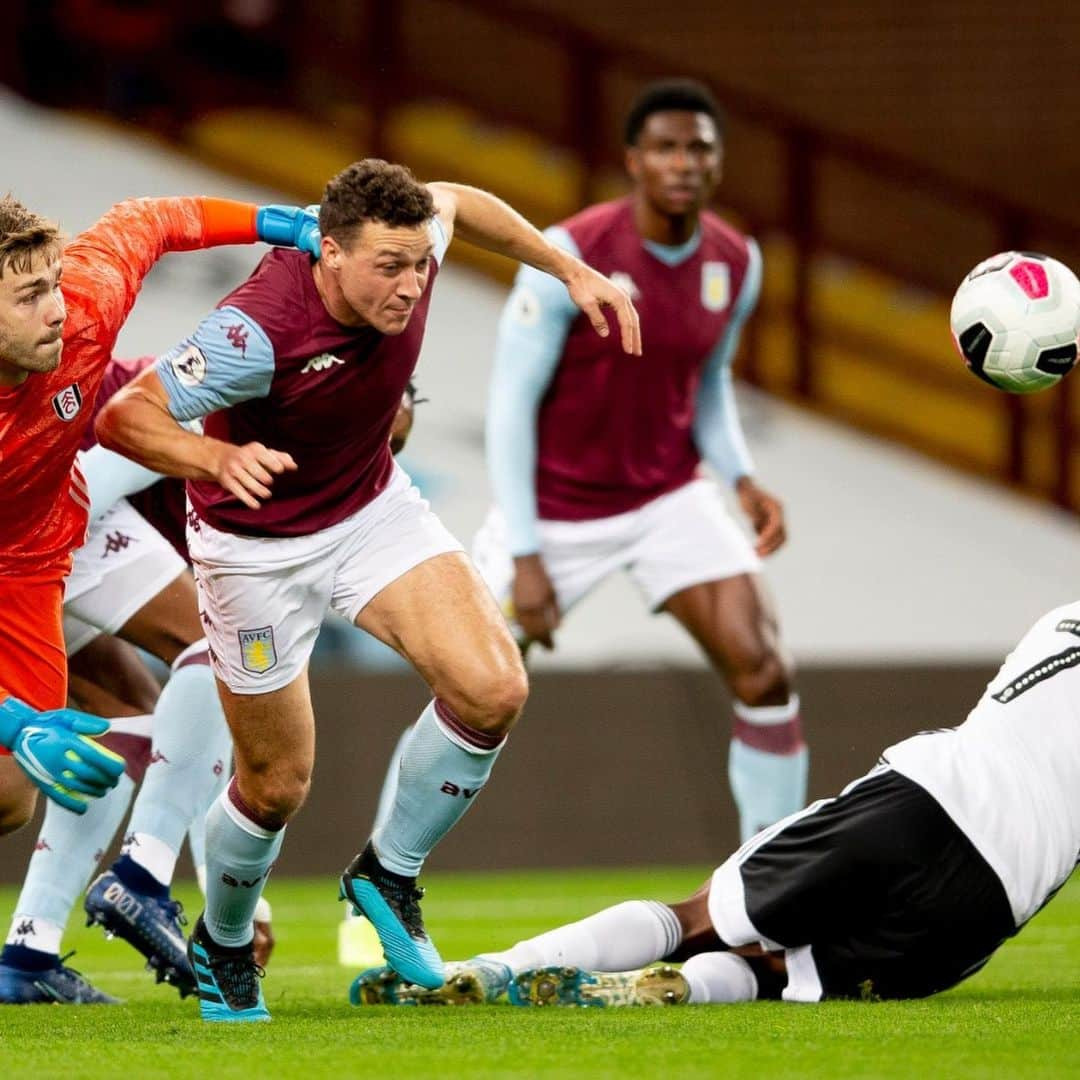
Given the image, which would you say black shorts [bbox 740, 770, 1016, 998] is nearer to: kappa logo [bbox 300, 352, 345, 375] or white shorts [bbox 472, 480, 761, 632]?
kappa logo [bbox 300, 352, 345, 375]

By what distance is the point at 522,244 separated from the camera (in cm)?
536

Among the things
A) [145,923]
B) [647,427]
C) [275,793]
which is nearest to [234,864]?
[275,793]

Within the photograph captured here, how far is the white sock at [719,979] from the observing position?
16.1 ft

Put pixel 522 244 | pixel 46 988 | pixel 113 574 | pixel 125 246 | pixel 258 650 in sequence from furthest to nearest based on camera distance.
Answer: pixel 113 574 → pixel 46 988 → pixel 522 244 → pixel 125 246 → pixel 258 650

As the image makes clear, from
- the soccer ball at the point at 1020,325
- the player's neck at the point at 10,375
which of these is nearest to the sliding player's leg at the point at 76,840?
the player's neck at the point at 10,375

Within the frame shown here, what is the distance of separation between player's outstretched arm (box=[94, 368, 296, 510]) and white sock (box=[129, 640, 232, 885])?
1.11 meters

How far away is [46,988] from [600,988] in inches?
57.2

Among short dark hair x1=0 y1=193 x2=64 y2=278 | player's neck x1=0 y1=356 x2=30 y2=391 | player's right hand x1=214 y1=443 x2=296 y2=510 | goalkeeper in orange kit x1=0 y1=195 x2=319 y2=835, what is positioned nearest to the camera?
player's right hand x1=214 y1=443 x2=296 y2=510

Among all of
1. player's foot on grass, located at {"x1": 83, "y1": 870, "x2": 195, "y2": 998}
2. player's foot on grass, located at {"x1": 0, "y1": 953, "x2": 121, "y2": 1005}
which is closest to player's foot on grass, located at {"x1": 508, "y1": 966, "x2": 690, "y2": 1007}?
player's foot on grass, located at {"x1": 83, "y1": 870, "x2": 195, "y2": 998}

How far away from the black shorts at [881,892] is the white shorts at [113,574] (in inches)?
73.5

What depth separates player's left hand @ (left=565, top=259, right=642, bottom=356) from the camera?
516 centimetres

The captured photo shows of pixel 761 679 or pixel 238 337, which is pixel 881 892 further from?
pixel 761 679

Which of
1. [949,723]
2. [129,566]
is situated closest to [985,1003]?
[129,566]

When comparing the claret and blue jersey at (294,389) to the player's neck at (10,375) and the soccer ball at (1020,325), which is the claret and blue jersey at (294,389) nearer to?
the player's neck at (10,375)
